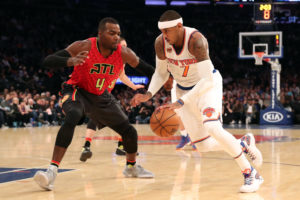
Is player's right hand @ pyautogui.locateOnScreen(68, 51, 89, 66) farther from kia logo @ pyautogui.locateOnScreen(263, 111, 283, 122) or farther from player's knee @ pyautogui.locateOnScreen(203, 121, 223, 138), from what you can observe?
kia logo @ pyautogui.locateOnScreen(263, 111, 283, 122)

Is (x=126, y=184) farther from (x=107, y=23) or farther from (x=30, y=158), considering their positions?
(x=30, y=158)

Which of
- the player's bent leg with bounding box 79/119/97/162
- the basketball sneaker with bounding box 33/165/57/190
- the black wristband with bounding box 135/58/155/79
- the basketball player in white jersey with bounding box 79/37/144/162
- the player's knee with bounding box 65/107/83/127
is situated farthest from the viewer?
the player's bent leg with bounding box 79/119/97/162

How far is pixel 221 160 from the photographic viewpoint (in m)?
7.51

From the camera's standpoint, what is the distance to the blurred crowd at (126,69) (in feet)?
61.4

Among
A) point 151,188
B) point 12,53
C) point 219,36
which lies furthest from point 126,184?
point 219,36

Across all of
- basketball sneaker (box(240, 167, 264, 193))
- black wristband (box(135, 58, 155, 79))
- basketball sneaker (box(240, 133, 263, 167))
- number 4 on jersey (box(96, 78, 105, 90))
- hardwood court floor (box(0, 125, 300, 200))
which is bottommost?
hardwood court floor (box(0, 125, 300, 200))

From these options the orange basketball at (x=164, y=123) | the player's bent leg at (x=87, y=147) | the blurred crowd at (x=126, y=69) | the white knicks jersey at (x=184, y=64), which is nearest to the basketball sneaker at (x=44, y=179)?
the orange basketball at (x=164, y=123)

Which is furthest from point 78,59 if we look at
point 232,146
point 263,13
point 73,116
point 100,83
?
point 263,13

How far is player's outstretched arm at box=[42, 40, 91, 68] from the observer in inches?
192

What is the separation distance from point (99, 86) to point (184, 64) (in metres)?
1.04

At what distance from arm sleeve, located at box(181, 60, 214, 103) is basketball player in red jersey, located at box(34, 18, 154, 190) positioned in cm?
91

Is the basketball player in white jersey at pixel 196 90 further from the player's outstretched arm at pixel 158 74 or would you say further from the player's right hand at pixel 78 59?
the player's right hand at pixel 78 59

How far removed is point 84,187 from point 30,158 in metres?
2.88

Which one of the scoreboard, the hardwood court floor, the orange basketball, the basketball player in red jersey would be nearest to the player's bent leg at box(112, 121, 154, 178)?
the basketball player in red jersey
